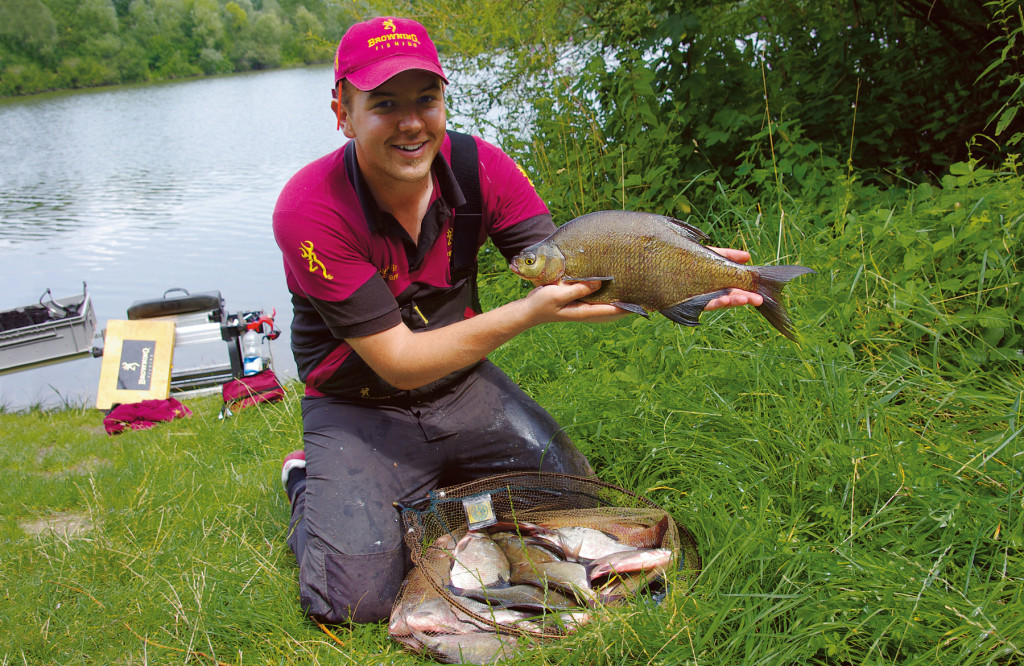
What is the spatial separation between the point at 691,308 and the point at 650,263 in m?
0.19

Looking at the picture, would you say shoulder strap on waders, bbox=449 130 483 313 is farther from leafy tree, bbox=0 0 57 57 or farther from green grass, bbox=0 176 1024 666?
leafy tree, bbox=0 0 57 57

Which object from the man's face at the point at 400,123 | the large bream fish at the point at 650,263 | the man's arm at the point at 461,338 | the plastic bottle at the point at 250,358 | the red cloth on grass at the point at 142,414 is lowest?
the red cloth on grass at the point at 142,414

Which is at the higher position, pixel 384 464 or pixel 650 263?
pixel 650 263

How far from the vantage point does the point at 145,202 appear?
45.2 ft

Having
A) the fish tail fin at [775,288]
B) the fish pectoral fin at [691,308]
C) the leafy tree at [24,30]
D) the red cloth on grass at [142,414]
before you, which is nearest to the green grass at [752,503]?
the fish tail fin at [775,288]

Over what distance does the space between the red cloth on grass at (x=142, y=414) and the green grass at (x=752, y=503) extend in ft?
4.46

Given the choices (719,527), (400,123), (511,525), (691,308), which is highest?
(400,123)

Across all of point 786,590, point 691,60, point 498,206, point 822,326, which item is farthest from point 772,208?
point 786,590

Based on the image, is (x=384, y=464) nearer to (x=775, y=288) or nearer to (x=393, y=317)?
(x=393, y=317)

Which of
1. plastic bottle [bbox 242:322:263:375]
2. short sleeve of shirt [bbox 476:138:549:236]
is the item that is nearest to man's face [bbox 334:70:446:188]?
short sleeve of shirt [bbox 476:138:549:236]

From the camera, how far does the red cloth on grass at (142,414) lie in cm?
529

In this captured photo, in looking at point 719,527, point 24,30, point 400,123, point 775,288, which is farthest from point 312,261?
point 24,30

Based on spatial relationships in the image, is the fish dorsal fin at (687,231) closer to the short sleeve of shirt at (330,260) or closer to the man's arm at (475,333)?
the man's arm at (475,333)

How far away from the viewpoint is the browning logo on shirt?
245cm
